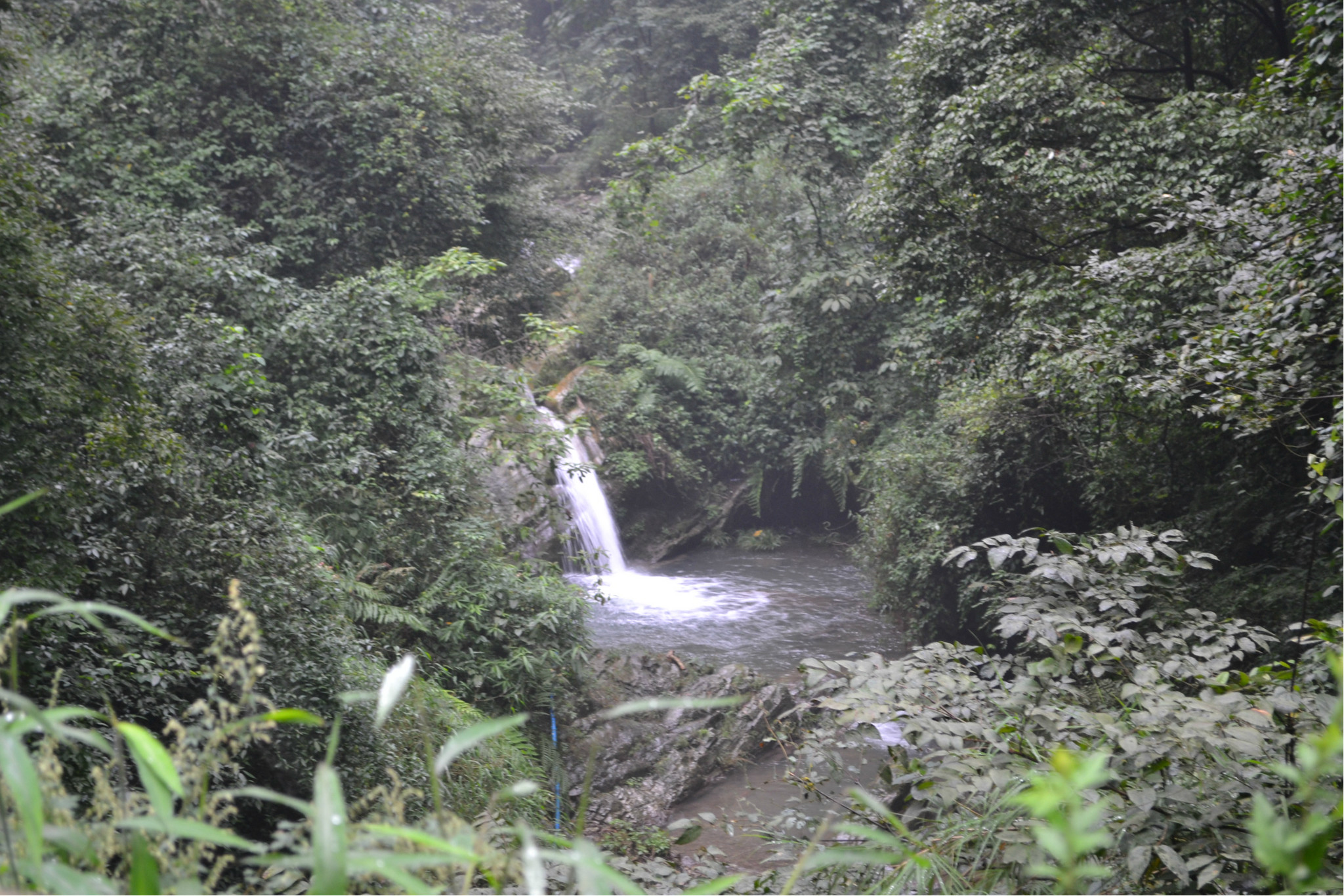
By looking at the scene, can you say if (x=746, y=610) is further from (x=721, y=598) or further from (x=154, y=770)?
(x=154, y=770)

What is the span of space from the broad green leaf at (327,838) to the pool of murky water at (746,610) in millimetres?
7706

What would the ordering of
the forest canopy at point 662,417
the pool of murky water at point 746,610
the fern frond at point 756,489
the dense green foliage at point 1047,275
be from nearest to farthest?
the forest canopy at point 662,417, the dense green foliage at point 1047,275, the pool of murky water at point 746,610, the fern frond at point 756,489

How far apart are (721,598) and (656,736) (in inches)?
174

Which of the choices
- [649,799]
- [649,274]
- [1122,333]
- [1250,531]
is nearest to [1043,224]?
[1122,333]

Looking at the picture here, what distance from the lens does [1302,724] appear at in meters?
2.12

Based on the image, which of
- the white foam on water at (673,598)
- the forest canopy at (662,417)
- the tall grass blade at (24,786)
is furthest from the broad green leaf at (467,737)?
the white foam on water at (673,598)

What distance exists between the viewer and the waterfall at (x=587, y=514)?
11758 mm

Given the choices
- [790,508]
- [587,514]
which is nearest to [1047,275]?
[587,514]

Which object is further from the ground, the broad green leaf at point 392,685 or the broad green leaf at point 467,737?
the broad green leaf at point 392,685

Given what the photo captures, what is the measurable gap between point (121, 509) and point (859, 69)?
10.8 metres

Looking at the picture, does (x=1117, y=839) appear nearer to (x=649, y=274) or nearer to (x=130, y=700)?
(x=130, y=700)

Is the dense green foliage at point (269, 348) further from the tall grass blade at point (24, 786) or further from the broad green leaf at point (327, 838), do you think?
the broad green leaf at point (327, 838)

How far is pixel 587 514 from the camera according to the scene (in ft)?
40.6

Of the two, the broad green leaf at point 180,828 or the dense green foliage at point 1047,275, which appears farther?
the dense green foliage at point 1047,275
